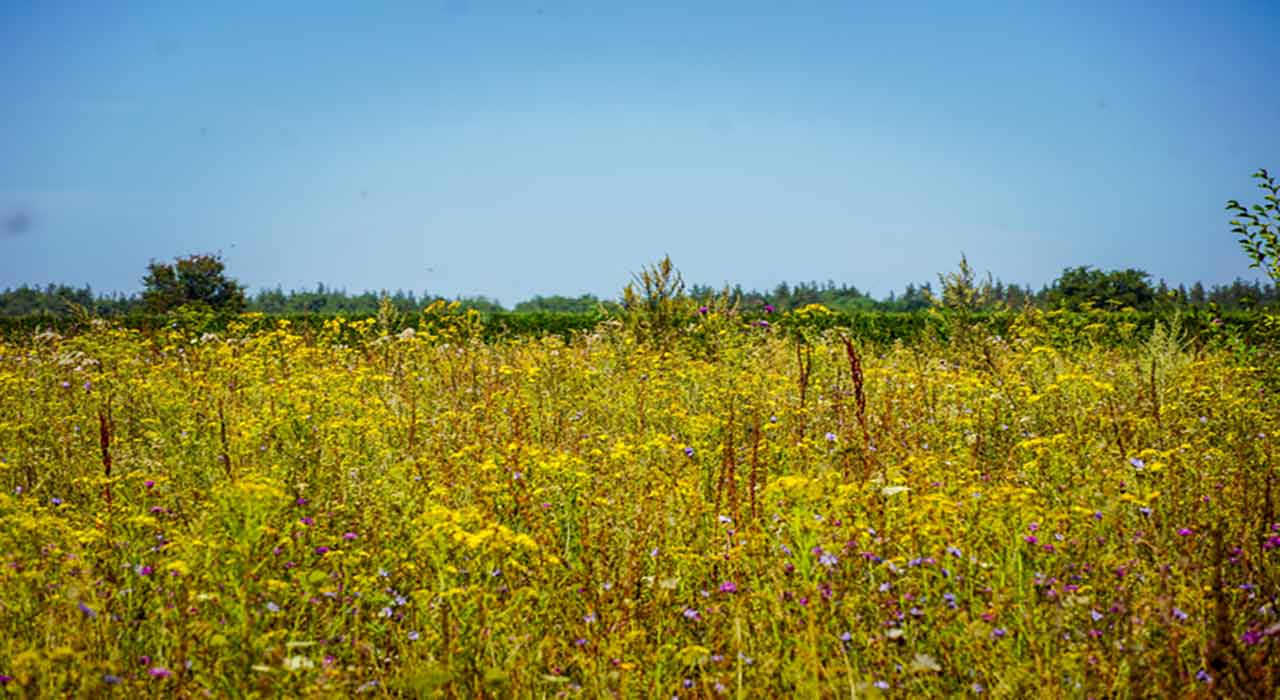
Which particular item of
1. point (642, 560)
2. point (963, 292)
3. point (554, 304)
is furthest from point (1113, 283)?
point (554, 304)

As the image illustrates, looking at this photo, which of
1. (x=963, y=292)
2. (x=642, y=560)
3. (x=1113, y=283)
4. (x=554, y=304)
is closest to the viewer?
(x=642, y=560)

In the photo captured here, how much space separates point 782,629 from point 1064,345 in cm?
843

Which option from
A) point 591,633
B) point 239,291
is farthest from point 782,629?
point 239,291

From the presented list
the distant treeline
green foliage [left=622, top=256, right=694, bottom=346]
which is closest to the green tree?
the distant treeline

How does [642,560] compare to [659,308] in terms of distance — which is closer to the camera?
[642,560]

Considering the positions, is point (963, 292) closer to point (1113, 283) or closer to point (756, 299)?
point (1113, 283)

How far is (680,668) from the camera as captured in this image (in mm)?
2477

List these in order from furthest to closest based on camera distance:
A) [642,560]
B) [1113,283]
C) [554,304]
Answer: [554,304], [1113,283], [642,560]

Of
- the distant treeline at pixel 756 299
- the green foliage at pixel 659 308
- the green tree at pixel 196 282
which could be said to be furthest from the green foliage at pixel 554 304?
the green foliage at pixel 659 308

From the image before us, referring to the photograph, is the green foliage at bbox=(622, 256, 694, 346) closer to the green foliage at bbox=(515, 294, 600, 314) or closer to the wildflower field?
the wildflower field

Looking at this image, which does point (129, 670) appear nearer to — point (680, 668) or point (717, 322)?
point (680, 668)

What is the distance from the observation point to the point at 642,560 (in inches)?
118

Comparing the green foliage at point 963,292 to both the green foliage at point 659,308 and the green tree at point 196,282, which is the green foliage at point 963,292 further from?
the green tree at point 196,282

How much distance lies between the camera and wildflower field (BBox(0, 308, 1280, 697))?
2234mm
